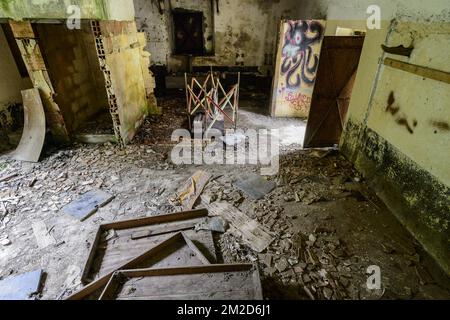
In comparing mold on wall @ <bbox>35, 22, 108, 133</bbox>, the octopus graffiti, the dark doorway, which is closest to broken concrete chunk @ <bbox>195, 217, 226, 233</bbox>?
mold on wall @ <bbox>35, 22, 108, 133</bbox>

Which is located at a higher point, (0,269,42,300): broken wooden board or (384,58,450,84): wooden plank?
(384,58,450,84): wooden plank

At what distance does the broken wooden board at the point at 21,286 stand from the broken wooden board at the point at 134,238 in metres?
0.58

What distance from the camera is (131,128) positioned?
21.6 ft

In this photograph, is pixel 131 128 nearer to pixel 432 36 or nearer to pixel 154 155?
pixel 154 155

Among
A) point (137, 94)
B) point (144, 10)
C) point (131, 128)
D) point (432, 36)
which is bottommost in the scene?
point (131, 128)

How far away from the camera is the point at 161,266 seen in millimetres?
3299

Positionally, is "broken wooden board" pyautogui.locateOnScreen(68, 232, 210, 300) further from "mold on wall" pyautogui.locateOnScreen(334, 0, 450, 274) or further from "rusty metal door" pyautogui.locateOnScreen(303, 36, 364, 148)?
"rusty metal door" pyautogui.locateOnScreen(303, 36, 364, 148)

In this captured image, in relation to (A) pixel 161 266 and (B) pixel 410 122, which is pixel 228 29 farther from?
(A) pixel 161 266

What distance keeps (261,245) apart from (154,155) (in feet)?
11.2

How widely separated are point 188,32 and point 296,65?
189 inches

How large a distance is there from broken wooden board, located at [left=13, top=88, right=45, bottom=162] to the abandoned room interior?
4cm

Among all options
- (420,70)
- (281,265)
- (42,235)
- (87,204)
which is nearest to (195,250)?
(281,265)

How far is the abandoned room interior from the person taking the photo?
3189mm
